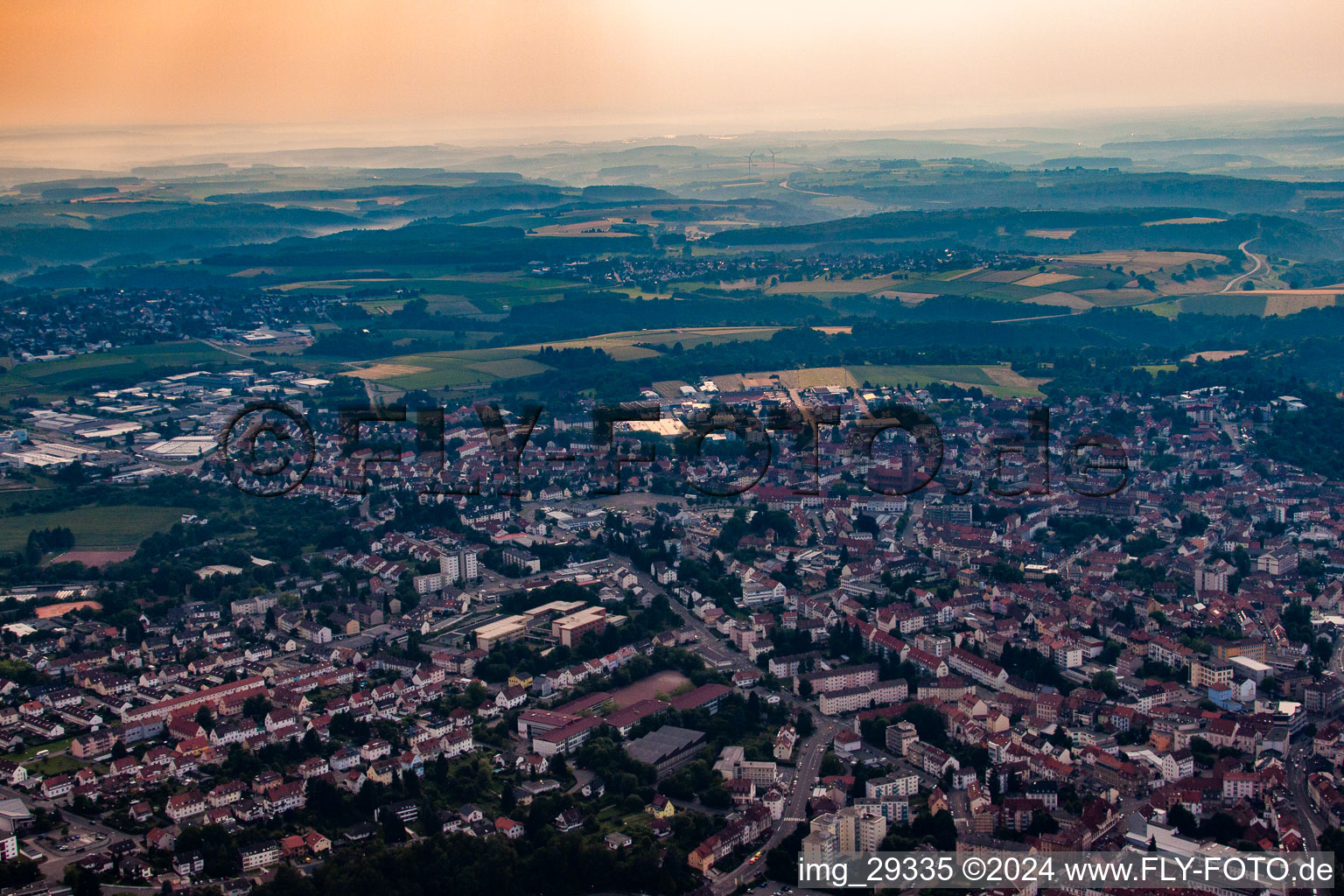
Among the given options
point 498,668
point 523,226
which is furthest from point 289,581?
point 523,226

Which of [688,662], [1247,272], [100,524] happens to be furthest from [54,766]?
[1247,272]

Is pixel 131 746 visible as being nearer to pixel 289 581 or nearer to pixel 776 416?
pixel 289 581

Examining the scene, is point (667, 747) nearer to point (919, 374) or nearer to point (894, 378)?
point (894, 378)

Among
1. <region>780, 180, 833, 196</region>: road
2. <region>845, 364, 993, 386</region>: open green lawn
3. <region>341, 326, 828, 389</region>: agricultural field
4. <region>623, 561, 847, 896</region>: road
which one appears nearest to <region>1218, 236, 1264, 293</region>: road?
<region>341, 326, 828, 389</region>: agricultural field

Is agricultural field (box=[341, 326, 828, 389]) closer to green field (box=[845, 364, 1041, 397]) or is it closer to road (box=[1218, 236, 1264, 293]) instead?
green field (box=[845, 364, 1041, 397])

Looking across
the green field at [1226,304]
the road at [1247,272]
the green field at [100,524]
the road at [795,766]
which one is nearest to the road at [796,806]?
the road at [795,766]

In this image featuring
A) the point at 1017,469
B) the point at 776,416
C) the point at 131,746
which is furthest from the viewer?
the point at 776,416

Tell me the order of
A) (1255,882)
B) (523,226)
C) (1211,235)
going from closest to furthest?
(1255,882) < (1211,235) < (523,226)
